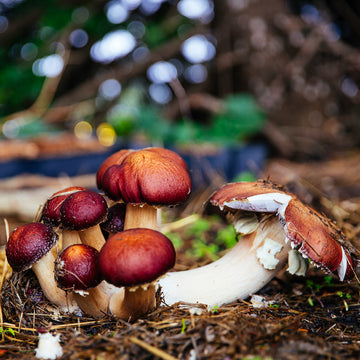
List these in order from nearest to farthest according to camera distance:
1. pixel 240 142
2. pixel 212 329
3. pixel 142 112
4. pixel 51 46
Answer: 1. pixel 212 329
2. pixel 240 142
3. pixel 142 112
4. pixel 51 46

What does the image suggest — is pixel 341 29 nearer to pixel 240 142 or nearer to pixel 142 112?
pixel 240 142

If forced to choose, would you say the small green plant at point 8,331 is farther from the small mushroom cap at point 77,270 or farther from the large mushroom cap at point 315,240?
the large mushroom cap at point 315,240

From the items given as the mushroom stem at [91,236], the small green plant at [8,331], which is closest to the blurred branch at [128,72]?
the mushroom stem at [91,236]

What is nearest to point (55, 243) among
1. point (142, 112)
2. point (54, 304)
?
point (54, 304)

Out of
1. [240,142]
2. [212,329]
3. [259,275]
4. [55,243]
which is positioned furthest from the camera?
[240,142]

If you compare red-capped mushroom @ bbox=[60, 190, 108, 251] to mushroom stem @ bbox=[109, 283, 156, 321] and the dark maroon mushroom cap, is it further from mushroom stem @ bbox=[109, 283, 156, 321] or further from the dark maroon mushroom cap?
mushroom stem @ bbox=[109, 283, 156, 321]

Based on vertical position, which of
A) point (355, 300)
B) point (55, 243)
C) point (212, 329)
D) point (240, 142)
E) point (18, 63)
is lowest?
point (240, 142)

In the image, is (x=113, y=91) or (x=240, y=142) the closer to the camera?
(x=240, y=142)
